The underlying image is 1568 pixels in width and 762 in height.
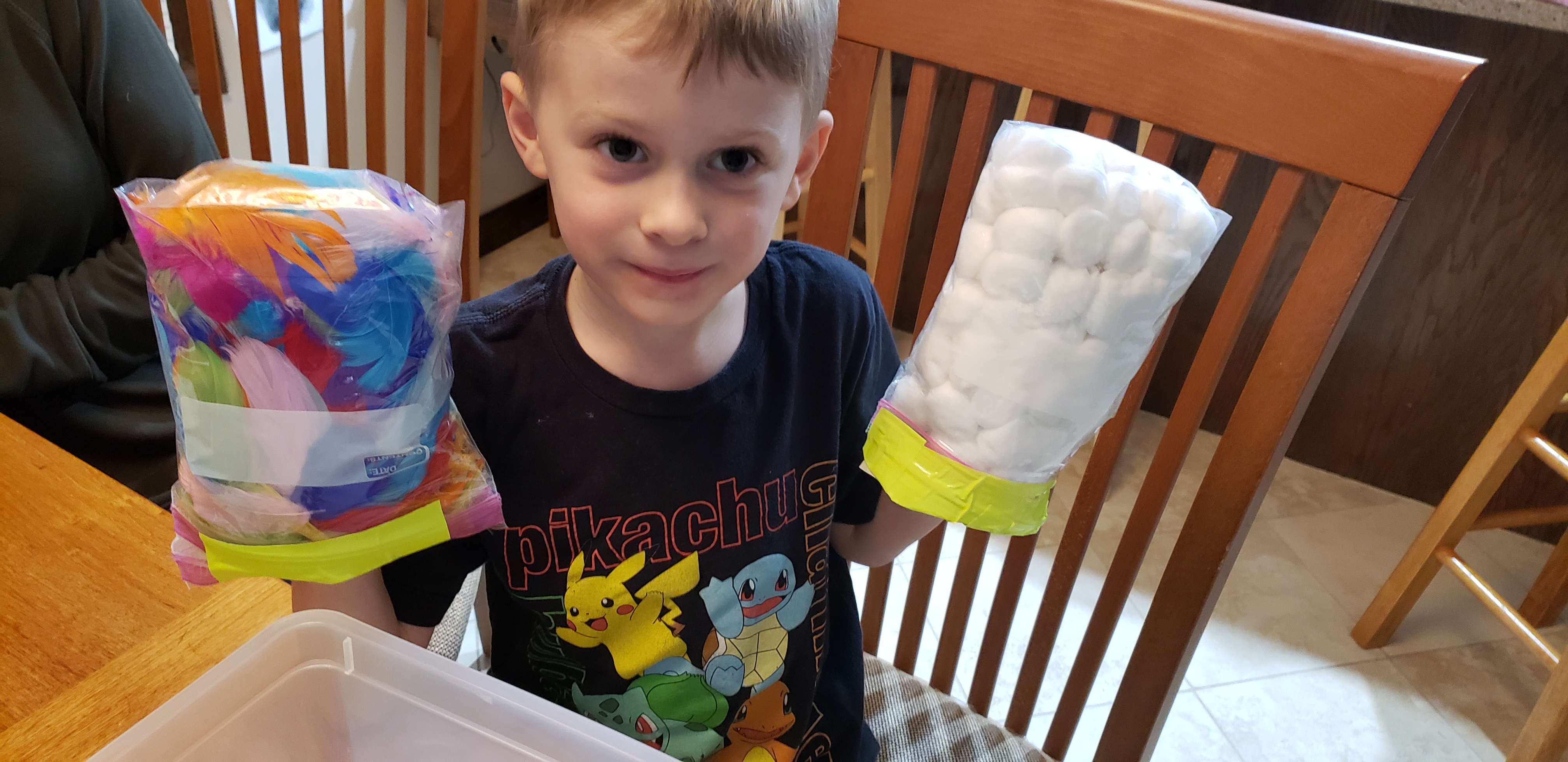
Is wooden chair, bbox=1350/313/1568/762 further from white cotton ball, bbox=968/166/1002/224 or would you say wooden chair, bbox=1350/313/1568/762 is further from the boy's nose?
the boy's nose

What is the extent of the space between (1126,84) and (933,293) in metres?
0.24

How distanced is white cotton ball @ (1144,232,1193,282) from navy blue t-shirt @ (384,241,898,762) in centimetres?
29

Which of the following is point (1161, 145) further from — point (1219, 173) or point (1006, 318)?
point (1006, 318)

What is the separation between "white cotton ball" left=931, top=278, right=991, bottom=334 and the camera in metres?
0.53

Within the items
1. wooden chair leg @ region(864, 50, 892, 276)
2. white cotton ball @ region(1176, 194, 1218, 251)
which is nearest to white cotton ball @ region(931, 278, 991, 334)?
white cotton ball @ region(1176, 194, 1218, 251)

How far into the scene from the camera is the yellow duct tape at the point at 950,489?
1.81 ft

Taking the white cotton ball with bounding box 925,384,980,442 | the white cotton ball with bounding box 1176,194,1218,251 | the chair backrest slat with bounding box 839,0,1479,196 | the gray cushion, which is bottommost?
the gray cushion

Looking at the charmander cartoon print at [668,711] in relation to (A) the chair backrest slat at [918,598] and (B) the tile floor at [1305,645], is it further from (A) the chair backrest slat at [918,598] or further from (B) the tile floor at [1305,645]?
(B) the tile floor at [1305,645]

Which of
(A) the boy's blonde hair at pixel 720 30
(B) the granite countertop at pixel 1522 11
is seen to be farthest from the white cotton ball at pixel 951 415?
(B) the granite countertop at pixel 1522 11

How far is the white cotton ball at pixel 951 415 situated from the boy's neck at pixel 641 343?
179mm

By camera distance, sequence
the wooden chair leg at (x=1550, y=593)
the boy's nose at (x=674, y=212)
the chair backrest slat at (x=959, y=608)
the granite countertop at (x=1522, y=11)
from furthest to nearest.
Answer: the wooden chair leg at (x=1550, y=593) → the granite countertop at (x=1522, y=11) → the chair backrest slat at (x=959, y=608) → the boy's nose at (x=674, y=212)

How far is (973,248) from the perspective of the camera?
0.54m

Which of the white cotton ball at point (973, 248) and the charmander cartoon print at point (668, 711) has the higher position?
the white cotton ball at point (973, 248)

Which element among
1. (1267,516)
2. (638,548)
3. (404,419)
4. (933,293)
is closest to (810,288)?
(933,293)
